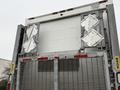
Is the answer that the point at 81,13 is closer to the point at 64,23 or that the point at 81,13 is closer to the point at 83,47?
the point at 64,23

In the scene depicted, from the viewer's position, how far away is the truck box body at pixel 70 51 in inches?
→ 102

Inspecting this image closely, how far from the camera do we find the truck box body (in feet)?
8.51

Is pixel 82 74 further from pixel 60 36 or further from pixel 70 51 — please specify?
pixel 60 36

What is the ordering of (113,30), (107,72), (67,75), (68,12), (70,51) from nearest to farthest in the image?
(107,72) < (113,30) < (67,75) < (70,51) < (68,12)

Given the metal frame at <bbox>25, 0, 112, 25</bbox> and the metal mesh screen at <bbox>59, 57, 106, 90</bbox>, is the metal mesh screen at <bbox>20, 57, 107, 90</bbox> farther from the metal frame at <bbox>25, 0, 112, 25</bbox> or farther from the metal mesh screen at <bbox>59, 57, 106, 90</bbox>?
the metal frame at <bbox>25, 0, 112, 25</bbox>

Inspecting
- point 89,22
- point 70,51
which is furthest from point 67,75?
point 89,22

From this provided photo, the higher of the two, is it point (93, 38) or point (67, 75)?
point (93, 38)

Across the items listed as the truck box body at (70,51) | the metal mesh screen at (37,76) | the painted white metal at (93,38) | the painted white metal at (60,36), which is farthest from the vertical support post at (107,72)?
the metal mesh screen at (37,76)

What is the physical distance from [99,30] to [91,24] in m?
0.20

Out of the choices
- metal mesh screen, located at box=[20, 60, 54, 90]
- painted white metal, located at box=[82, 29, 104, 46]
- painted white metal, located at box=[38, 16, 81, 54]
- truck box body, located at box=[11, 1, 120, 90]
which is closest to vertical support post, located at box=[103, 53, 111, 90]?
truck box body, located at box=[11, 1, 120, 90]

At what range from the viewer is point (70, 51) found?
293cm

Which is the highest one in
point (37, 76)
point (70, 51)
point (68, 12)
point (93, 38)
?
point (68, 12)

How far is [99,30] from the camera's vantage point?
9.19 ft

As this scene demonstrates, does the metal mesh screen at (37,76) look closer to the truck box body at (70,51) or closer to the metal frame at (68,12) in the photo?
the truck box body at (70,51)
